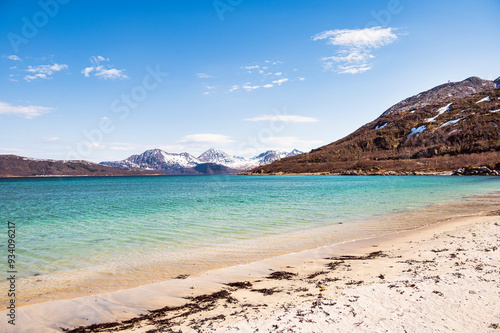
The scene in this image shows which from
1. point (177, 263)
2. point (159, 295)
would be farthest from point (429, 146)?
point (159, 295)

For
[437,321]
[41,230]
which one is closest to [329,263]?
[437,321]

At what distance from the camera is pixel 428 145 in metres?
144

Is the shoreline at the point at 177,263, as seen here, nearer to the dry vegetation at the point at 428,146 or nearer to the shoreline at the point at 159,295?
the shoreline at the point at 159,295

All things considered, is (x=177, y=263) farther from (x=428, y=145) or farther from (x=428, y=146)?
(x=428, y=145)

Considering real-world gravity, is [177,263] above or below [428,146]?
below

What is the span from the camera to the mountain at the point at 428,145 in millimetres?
113000

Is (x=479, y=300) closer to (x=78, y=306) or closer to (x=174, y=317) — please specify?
(x=174, y=317)

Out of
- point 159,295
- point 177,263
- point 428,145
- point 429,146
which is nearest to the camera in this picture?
point 159,295

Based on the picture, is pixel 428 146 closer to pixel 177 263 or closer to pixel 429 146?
pixel 429 146

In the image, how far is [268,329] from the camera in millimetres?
5043

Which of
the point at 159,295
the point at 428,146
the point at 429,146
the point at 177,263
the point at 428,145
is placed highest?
the point at 428,145

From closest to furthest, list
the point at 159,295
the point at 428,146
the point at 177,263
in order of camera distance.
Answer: the point at 159,295 → the point at 177,263 → the point at 428,146

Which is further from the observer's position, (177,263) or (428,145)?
(428,145)

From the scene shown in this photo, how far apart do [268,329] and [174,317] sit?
2.24m
